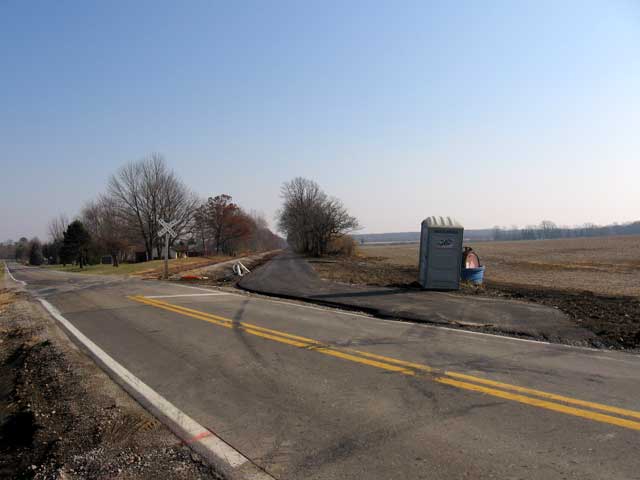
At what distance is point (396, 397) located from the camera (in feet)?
14.9

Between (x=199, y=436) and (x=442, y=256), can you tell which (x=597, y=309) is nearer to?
(x=442, y=256)

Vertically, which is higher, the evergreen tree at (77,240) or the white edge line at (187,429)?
the evergreen tree at (77,240)

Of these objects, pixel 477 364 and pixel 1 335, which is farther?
pixel 1 335

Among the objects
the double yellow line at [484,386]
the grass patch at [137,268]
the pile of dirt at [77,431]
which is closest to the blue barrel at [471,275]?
the double yellow line at [484,386]

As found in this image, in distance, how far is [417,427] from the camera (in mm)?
3838

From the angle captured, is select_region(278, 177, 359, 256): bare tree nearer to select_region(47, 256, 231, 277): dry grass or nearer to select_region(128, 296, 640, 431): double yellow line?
select_region(47, 256, 231, 277): dry grass

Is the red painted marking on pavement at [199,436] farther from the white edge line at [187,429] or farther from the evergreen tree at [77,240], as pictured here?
the evergreen tree at [77,240]

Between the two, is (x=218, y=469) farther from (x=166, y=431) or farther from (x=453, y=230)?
(x=453, y=230)

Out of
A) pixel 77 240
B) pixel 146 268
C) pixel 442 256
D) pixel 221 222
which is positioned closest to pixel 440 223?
pixel 442 256

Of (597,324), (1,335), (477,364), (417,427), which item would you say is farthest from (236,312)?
(597,324)

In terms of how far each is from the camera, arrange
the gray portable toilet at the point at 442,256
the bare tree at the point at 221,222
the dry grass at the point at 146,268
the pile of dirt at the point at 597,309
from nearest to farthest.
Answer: the pile of dirt at the point at 597,309, the gray portable toilet at the point at 442,256, the dry grass at the point at 146,268, the bare tree at the point at 221,222

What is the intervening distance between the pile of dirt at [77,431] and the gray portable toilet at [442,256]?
11213 millimetres

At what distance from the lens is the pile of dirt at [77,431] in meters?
3.23

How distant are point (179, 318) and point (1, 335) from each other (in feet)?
12.1
